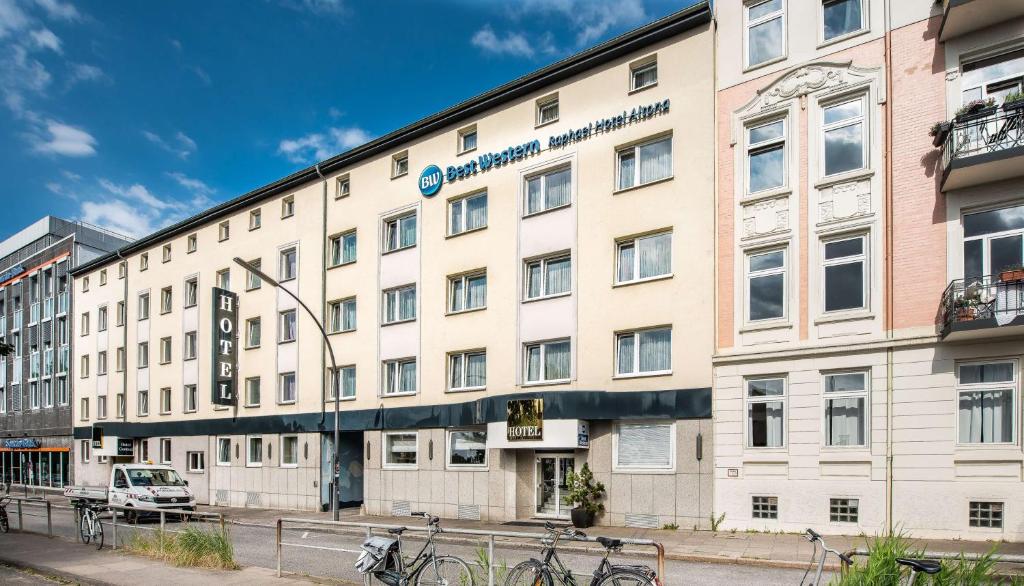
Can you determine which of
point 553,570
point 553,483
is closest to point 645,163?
point 553,483

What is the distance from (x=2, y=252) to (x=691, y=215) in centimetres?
6060

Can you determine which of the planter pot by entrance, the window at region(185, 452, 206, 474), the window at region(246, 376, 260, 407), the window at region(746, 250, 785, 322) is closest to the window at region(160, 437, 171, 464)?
the window at region(185, 452, 206, 474)

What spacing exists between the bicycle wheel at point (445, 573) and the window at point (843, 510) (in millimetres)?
11544

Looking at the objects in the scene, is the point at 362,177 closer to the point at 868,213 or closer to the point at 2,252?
the point at 868,213

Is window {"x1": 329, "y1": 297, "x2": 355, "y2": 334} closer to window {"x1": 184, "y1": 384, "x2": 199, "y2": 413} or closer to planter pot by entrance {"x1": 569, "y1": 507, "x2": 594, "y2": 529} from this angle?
window {"x1": 184, "y1": 384, "x2": 199, "y2": 413}

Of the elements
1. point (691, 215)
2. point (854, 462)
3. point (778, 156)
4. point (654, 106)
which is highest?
point (654, 106)

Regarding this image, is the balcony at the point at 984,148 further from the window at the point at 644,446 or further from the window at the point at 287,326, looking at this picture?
the window at the point at 287,326

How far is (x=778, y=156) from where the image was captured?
64.5 ft

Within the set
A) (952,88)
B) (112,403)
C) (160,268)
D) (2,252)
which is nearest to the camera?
(952,88)

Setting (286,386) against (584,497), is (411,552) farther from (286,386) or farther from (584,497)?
(286,386)

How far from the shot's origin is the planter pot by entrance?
20.8m

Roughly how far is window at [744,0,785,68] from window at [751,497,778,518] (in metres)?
10.8

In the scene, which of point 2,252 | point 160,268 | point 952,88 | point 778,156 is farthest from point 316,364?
point 2,252

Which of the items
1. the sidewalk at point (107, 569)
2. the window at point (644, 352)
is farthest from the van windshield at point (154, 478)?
the window at point (644, 352)
